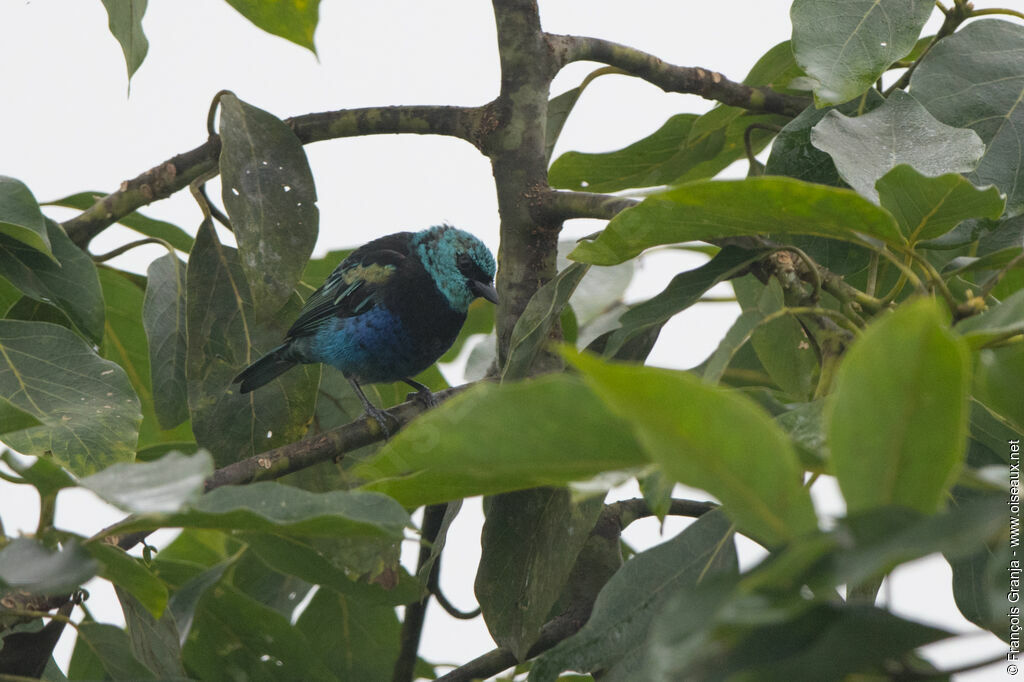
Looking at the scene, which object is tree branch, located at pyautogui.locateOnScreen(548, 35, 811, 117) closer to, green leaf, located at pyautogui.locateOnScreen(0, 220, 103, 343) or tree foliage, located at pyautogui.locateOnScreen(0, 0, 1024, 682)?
tree foliage, located at pyautogui.locateOnScreen(0, 0, 1024, 682)

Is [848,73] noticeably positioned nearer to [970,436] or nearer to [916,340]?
[970,436]

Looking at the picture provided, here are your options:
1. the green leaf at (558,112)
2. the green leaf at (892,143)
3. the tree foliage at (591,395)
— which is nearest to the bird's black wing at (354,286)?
the tree foliage at (591,395)

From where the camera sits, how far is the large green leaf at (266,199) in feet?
6.33

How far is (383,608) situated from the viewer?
7.49ft

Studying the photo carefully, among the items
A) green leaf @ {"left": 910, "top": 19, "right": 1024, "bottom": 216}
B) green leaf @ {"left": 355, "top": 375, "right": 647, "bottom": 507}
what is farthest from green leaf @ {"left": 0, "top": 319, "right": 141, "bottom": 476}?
green leaf @ {"left": 910, "top": 19, "right": 1024, "bottom": 216}

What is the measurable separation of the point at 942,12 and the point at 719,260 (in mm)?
788

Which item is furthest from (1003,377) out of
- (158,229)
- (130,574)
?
(158,229)

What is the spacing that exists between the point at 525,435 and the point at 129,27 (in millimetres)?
1640

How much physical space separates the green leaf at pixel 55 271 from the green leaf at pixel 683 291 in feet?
3.54

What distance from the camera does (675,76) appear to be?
2061mm

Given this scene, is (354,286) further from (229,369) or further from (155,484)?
(155,484)

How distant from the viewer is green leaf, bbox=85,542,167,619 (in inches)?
49.6

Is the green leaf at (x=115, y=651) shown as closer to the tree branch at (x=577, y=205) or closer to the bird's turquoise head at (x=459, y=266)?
the tree branch at (x=577, y=205)

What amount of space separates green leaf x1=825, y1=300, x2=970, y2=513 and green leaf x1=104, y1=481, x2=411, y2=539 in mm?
429
